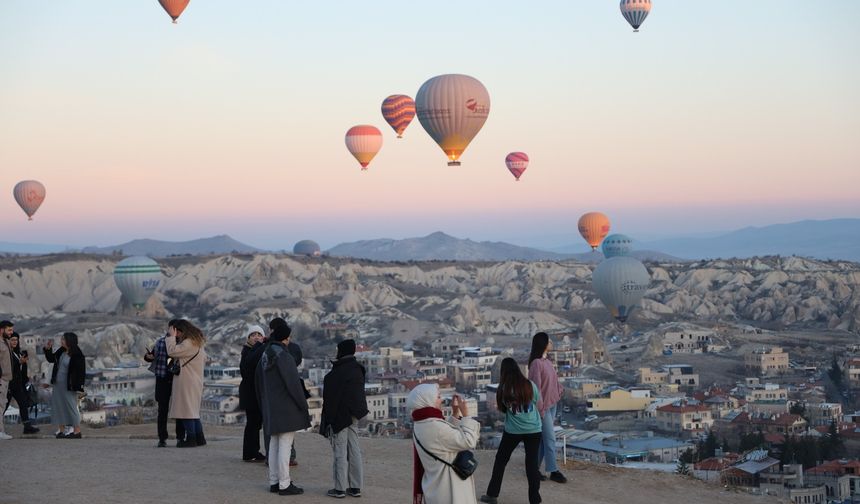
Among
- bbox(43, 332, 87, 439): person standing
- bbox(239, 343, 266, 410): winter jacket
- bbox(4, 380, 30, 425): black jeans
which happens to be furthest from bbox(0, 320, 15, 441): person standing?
bbox(239, 343, 266, 410): winter jacket

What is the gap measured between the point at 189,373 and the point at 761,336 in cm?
5996

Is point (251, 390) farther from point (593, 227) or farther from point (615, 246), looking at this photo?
point (615, 246)

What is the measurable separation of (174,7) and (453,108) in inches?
325

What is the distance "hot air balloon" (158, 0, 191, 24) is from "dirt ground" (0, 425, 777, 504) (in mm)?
24705

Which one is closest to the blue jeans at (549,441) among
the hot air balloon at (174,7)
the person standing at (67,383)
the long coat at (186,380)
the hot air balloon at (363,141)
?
the long coat at (186,380)

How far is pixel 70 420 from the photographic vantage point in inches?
498

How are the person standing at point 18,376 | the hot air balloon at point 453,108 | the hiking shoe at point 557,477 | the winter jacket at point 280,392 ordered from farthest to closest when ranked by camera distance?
the hot air balloon at point 453,108, the person standing at point 18,376, the hiking shoe at point 557,477, the winter jacket at point 280,392

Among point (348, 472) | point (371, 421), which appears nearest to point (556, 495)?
point (348, 472)

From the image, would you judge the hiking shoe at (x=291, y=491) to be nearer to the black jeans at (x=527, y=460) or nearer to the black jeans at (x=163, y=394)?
the black jeans at (x=527, y=460)

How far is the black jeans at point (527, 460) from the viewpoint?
9.26 metres

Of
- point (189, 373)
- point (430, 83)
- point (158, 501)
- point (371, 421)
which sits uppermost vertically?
point (430, 83)

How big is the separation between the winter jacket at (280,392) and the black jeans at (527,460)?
1466 millimetres

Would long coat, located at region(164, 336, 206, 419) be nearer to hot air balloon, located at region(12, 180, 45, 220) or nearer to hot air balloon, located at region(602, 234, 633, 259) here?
hot air balloon, located at region(12, 180, 45, 220)

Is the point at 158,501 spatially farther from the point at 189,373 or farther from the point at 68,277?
the point at 68,277
